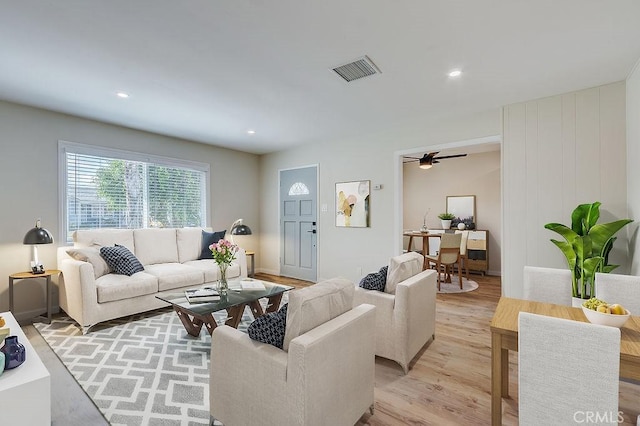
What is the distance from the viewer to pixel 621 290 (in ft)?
6.43

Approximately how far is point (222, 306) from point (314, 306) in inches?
55.4

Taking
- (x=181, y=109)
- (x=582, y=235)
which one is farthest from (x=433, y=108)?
(x=181, y=109)

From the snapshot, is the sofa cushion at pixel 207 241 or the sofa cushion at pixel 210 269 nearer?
the sofa cushion at pixel 210 269

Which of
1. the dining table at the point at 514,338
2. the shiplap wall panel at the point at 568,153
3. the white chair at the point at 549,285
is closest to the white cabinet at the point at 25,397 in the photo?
the dining table at the point at 514,338

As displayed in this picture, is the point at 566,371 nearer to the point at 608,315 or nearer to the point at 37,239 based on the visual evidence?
the point at 608,315

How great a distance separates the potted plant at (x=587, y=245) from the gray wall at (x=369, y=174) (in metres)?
1.36

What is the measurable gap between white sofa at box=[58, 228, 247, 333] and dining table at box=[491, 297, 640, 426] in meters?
3.51

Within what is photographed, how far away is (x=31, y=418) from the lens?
1.44 meters

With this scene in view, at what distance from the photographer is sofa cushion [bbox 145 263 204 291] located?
3.75 metres

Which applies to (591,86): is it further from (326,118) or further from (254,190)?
(254,190)

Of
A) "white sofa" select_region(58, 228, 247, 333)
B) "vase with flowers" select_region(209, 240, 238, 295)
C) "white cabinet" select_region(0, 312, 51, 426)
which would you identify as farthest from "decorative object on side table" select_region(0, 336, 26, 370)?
"white sofa" select_region(58, 228, 247, 333)

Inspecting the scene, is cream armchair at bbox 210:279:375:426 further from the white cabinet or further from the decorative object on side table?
the decorative object on side table

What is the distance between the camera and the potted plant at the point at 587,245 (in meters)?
2.79

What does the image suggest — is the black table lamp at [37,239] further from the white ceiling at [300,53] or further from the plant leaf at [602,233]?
the plant leaf at [602,233]
